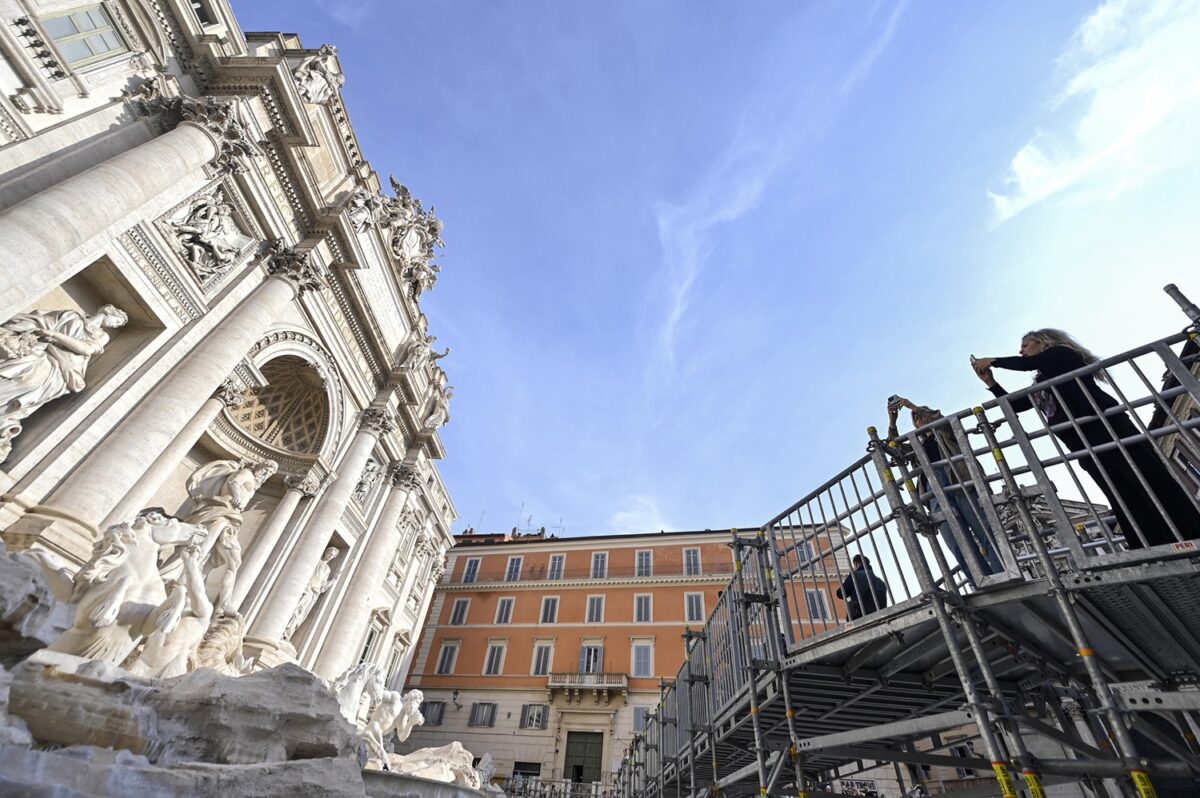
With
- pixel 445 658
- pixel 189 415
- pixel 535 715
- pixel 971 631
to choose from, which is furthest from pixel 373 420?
pixel 971 631

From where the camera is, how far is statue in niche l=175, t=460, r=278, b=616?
426 inches

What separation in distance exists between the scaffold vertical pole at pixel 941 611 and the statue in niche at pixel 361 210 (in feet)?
47.4

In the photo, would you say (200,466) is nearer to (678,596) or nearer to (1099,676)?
(1099,676)

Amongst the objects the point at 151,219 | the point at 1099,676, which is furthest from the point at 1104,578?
the point at 151,219

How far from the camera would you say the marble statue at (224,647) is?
9102mm

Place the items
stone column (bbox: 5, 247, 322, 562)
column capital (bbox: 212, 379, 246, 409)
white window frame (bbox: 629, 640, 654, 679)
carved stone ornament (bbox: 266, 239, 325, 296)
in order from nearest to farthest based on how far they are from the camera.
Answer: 1. stone column (bbox: 5, 247, 322, 562)
2. column capital (bbox: 212, 379, 246, 409)
3. carved stone ornament (bbox: 266, 239, 325, 296)
4. white window frame (bbox: 629, 640, 654, 679)

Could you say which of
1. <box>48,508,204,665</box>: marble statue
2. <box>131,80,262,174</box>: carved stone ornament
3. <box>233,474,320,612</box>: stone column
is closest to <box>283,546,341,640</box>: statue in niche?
<box>233,474,320,612</box>: stone column

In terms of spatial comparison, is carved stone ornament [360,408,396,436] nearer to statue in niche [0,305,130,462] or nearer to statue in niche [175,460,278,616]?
statue in niche [175,460,278,616]

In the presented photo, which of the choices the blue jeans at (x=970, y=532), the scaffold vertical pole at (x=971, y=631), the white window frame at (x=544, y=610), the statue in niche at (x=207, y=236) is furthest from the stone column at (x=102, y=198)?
the white window frame at (x=544, y=610)

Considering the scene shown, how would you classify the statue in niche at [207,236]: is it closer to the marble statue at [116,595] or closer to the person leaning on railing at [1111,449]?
the marble statue at [116,595]

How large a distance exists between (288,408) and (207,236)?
5.47 metres

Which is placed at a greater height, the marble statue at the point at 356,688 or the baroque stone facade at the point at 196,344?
the baroque stone facade at the point at 196,344

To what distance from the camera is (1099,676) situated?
2.26 metres

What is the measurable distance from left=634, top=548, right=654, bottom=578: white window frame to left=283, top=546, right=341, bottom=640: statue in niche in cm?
1455
